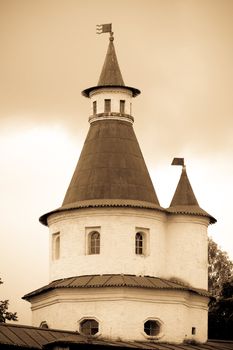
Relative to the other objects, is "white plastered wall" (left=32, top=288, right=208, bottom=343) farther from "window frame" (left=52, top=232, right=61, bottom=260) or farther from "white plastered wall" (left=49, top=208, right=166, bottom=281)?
"window frame" (left=52, top=232, right=61, bottom=260)

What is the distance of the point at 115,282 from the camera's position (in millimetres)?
59500

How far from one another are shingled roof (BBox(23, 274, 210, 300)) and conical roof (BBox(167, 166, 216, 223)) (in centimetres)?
361

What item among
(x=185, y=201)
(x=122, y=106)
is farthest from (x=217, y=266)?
(x=122, y=106)

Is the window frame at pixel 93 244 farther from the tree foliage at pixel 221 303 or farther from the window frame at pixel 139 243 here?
the tree foliage at pixel 221 303

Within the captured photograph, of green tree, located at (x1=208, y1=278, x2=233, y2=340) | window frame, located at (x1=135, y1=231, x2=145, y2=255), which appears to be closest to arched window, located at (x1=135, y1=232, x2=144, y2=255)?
window frame, located at (x1=135, y1=231, x2=145, y2=255)

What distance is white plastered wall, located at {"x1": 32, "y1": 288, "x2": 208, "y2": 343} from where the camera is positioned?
195 ft

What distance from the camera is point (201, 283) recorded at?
63.1 m

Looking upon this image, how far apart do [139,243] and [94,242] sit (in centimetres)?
205

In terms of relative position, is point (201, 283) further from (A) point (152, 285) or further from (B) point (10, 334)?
(B) point (10, 334)

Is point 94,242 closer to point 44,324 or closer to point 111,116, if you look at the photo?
point 44,324

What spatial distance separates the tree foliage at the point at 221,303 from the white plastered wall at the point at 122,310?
7.84m

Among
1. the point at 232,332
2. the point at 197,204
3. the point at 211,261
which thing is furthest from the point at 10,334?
the point at 211,261

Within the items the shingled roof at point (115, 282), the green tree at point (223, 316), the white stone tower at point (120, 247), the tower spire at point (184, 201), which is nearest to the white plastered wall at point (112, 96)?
the white stone tower at point (120, 247)

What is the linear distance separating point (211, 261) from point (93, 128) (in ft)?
68.1
